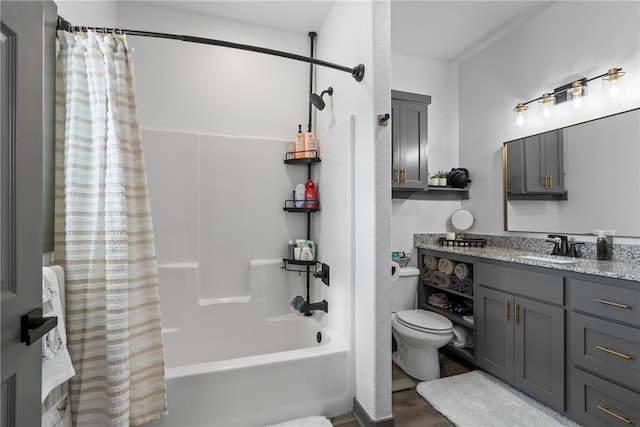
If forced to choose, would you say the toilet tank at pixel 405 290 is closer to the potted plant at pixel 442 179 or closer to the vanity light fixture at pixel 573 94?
the potted plant at pixel 442 179

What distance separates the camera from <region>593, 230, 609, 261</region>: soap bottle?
200 cm

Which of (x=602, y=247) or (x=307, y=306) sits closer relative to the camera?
(x=602, y=247)

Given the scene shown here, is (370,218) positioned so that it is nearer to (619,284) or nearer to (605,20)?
(619,284)

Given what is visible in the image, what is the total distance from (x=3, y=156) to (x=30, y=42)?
0.32m

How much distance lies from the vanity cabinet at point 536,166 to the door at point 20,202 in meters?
2.99

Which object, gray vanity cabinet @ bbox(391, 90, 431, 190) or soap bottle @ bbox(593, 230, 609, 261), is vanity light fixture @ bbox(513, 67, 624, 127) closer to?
gray vanity cabinet @ bbox(391, 90, 431, 190)

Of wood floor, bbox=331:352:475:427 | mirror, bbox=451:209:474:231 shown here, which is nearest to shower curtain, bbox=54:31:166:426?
wood floor, bbox=331:352:475:427

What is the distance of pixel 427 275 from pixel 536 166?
128 centimetres

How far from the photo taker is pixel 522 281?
197 cm

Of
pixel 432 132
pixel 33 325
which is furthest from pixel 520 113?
pixel 33 325

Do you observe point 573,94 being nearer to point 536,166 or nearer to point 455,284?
point 536,166

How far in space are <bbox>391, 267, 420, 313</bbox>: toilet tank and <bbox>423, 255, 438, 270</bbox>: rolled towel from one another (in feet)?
0.35

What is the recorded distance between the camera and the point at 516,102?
8.75 ft

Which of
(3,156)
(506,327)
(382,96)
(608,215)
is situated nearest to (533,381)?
(506,327)
